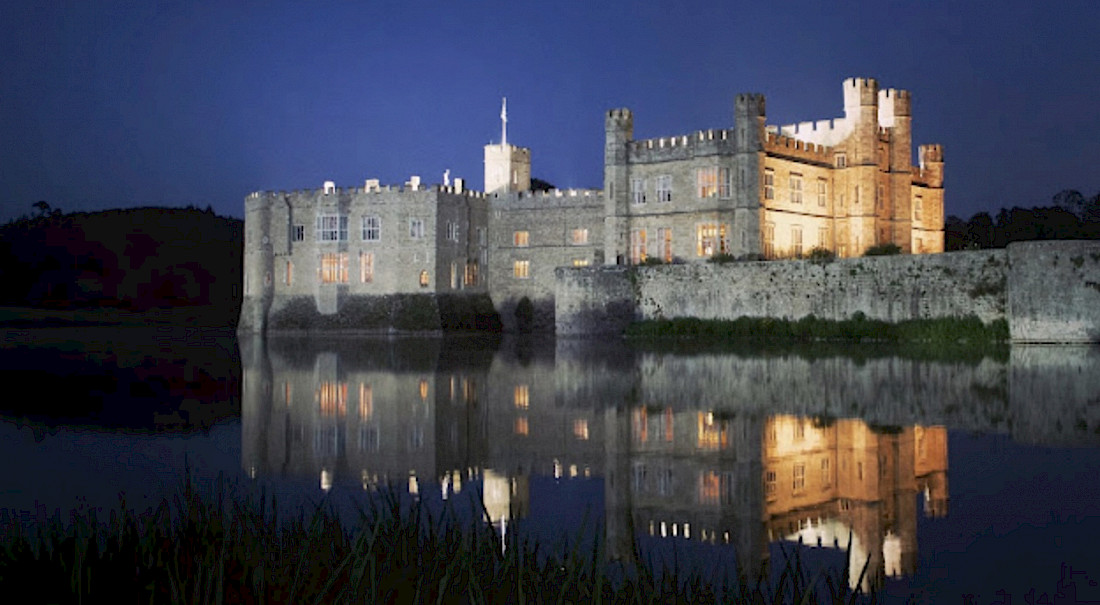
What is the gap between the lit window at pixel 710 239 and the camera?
136 feet

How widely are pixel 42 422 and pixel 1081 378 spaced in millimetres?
15180

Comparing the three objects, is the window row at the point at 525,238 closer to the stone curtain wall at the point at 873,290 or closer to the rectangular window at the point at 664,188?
the rectangular window at the point at 664,188

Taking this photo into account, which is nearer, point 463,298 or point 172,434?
point 172,434

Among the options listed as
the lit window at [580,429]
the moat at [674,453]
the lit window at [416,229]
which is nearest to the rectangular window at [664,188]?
the lit window at [416,229]

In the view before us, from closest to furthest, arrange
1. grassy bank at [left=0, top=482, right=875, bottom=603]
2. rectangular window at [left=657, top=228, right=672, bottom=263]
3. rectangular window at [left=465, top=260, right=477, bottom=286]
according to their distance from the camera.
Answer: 1. grassy bank at [left=0, top=482, right=875, bottom=603]
2. rectangular window at [left=657, top=228, right=672, bottom=263]
3. rectangular window at [left=465, top=260, right=477, bottom=286]

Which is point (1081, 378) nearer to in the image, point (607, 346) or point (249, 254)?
point (607, 346)

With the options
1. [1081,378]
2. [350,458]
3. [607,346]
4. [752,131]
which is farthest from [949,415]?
[752,131]

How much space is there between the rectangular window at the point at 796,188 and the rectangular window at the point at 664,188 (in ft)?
15.2

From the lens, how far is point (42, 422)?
13023mm

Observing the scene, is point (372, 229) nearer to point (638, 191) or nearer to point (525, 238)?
point (525, 238)

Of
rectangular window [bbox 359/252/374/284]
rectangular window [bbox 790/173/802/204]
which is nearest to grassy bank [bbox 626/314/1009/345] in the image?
rectangular window [bbox 790/173/802/204]

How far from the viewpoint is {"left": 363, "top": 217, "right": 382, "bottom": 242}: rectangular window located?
50.2 metres

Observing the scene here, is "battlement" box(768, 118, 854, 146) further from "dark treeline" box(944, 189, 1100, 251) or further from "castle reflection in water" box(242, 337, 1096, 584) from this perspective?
"castle reflection in water" box(242, 337, 1096, 584)

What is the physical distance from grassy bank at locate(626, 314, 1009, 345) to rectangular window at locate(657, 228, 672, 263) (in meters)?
4.92
